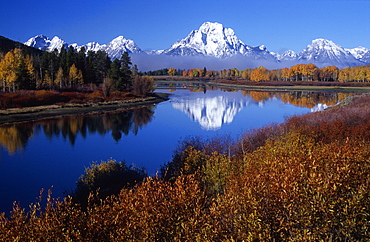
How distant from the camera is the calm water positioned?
2236 centimetres

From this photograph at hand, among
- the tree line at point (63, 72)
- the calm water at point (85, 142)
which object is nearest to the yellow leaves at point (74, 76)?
the tree line at point (63, 72)

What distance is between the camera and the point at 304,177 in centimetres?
931

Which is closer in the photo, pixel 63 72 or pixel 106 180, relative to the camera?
pixel 106 180

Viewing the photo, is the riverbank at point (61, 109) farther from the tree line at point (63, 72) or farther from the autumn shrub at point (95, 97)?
the tree line at point (63, 72)

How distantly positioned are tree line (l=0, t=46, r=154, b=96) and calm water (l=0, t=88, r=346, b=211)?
2785 centimetres

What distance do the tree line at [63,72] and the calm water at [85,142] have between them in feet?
91.4

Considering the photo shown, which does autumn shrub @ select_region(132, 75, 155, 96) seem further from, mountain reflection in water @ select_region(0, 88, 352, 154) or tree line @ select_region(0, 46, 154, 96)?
mountain reflection in water @ select_region(0, 88, 352, 154)

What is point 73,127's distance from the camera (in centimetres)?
4372

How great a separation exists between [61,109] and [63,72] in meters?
37.1

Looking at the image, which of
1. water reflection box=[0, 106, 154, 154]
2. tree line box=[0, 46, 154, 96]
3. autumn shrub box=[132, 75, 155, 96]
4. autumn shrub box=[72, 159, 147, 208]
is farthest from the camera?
autumn shrub box=[132, 75, 155, 96]

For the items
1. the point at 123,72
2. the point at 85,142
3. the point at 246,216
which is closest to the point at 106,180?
the point at 246,216

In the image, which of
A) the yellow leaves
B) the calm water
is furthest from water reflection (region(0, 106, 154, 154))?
the yellow leaves

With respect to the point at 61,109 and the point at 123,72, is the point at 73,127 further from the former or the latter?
the point at 123,72

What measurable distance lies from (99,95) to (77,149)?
44.5 m
